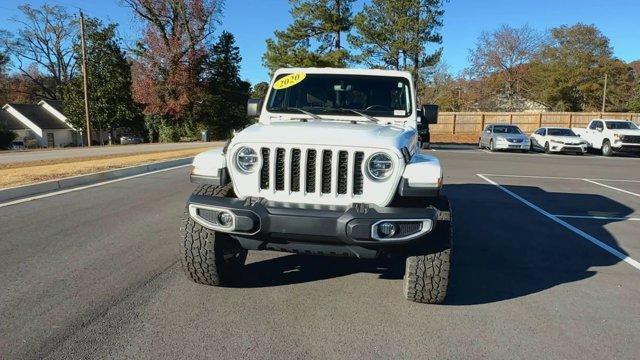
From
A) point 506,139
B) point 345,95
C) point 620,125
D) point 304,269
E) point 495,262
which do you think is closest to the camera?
point 304,269

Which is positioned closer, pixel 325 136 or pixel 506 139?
pixel 325 136

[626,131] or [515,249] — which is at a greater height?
[626,131]

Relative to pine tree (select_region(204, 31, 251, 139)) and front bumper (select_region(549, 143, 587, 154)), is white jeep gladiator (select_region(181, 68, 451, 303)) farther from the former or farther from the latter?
pine tree (select_region(204, 31, 251, 139))

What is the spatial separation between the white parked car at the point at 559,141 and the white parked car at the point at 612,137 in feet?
3.36

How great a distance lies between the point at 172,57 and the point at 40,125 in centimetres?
2409

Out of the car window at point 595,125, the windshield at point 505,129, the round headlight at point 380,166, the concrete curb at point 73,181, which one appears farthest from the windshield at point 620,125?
the round headlight at point 380,166

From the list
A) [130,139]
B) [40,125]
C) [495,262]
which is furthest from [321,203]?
[40,125]

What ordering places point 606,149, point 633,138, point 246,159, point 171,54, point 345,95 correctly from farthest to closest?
point 171,54 < point 606,149 < point 633,138 < point 345,95 < point 246,159

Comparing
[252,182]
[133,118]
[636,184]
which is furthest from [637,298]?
[133,118]

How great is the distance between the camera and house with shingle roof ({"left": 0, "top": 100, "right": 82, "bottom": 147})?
54.3 meters

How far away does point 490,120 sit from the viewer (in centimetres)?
4416

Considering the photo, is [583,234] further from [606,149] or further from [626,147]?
[606,149]

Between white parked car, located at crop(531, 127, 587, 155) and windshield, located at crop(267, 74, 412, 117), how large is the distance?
22.1m

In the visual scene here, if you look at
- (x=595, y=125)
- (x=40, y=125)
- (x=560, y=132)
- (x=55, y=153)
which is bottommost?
(x=55, y=153)
